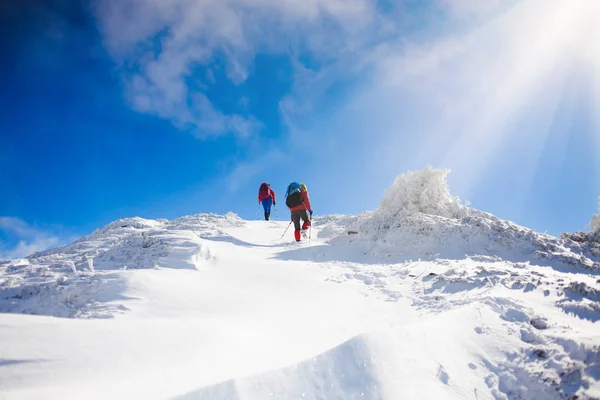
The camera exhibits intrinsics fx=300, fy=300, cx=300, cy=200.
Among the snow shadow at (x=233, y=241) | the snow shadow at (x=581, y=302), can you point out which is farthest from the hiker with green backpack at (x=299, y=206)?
the snow shadow at (x=581, y=302)

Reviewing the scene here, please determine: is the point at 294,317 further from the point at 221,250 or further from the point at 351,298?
the point at 221,250

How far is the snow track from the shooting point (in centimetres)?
219

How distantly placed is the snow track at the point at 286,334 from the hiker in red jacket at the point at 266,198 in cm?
1080

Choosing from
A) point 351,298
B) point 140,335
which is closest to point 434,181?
point 351,298

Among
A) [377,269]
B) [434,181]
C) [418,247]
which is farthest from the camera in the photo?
[434,181]

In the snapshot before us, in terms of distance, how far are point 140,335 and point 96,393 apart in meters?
0.75

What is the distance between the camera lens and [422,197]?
1177 centimetres

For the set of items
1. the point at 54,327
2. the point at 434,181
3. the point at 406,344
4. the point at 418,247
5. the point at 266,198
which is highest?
the point at 266,198

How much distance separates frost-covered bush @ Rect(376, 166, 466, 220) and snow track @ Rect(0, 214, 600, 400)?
18.4ft

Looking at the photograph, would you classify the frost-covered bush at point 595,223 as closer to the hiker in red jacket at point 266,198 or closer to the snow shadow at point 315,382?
the snow shadow at point 315,382

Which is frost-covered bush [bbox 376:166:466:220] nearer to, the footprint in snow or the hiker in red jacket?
the hiker in red jacket

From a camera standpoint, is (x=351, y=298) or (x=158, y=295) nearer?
(x=158, y=295)

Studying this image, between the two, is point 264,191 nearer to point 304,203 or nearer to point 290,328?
point 304,203

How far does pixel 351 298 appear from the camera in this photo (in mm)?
5031
